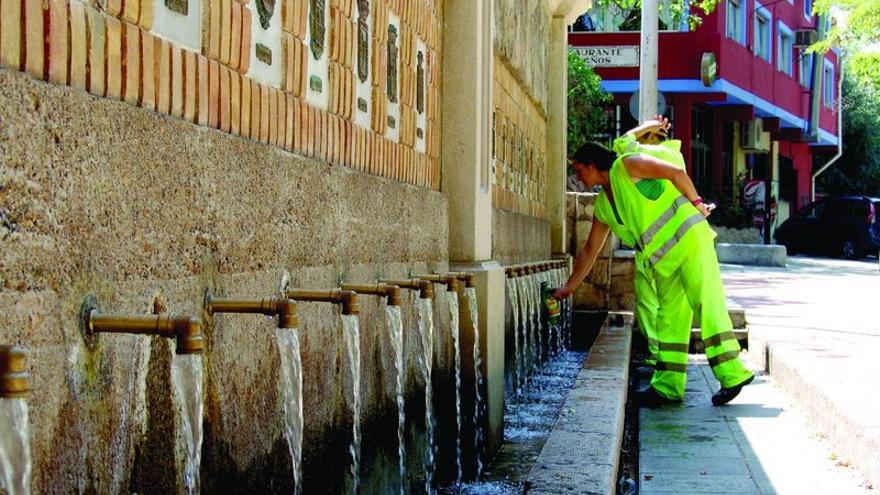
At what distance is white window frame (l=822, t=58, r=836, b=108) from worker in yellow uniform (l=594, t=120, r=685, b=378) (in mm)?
34755

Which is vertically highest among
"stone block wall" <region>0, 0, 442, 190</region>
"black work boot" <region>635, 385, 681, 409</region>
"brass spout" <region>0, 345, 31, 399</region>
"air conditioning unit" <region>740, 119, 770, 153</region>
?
"air conditioning unit" <region>740, 119, 770, 153</region>

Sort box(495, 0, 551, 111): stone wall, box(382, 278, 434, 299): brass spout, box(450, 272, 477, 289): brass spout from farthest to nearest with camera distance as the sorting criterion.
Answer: box(495, 0, 551, 111): stone wall, box(450, 272, 477, 289): brass spout, box(382, 278, 434, 299): brass spout

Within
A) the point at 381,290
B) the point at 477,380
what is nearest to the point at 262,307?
the point at 381,290

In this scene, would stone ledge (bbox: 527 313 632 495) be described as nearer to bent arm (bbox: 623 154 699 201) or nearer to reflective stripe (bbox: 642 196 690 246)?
reflective stripe (bbox: 642 196 690 246)

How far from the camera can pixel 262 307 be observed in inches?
113

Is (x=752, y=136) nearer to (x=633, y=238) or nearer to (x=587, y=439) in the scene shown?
(x=633, y=238)

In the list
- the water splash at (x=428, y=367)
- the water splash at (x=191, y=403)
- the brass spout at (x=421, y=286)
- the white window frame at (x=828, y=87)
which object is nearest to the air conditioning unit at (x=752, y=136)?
the white window frame at (x=828, y=87)

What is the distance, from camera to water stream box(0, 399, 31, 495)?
1819mm

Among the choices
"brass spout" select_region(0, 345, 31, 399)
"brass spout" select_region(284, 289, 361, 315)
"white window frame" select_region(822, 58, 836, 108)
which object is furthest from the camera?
"white window frame" select_region(822, 58, 836, 108)

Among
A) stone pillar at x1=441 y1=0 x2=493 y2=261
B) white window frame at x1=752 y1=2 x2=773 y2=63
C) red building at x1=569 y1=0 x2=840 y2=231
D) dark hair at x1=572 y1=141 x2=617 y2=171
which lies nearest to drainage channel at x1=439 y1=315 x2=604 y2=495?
stone pillar at x1=441 y1=0 x2=493 y2=261

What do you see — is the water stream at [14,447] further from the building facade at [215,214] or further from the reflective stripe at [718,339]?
the reflective stripe at [718,339]

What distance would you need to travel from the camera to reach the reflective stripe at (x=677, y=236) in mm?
7941

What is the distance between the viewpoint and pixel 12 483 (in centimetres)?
184

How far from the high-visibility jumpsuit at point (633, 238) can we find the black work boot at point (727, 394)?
2.46ft
